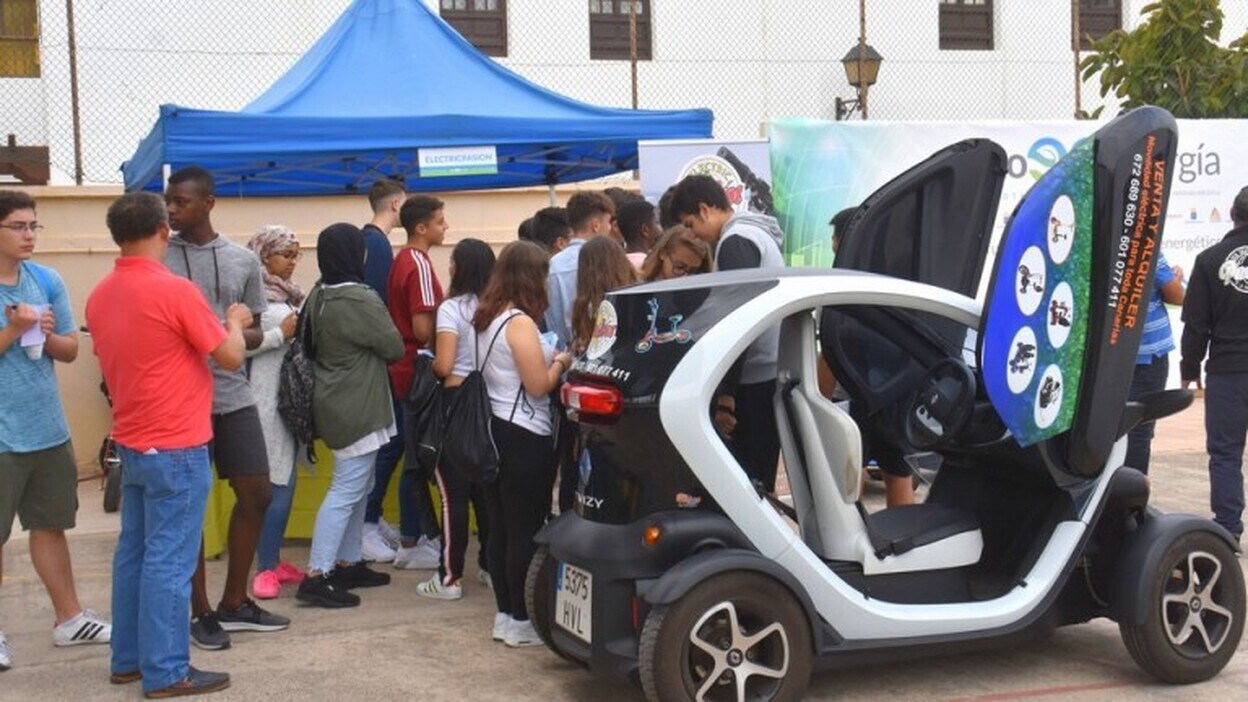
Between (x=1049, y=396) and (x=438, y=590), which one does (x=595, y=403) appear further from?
(x=438, y=590)

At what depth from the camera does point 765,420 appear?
613 centimetres

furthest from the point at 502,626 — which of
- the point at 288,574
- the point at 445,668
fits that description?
the point at 288,574

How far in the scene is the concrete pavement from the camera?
17.4 feet

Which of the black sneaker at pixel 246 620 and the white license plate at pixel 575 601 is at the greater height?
the white license plate at pixel 575 601

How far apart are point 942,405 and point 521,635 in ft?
6.48

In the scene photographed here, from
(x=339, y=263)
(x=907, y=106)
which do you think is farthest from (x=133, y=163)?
(x=907, y=106)

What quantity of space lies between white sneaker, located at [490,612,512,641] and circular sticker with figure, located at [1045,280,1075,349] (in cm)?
246

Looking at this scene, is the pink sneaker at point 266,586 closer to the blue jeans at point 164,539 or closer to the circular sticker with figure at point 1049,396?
the blue jeans at point 164,539

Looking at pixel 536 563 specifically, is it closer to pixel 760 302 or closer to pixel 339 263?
pixel 760 302

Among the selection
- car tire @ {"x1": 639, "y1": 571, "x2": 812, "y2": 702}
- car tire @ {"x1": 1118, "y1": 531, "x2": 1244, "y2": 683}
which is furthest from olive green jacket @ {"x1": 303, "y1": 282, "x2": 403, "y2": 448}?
car tire @ {"x1": 1118, "y1": 531, "x2": 1244, "y2": 683}

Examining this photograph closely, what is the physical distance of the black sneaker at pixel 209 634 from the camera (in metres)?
5.92

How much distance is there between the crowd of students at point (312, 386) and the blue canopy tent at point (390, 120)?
→ 0.82 metres

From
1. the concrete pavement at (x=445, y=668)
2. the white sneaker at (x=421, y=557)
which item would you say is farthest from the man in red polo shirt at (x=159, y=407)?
the white sneaker at (x=421, y=557)

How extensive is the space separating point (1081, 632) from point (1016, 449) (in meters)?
1.16
